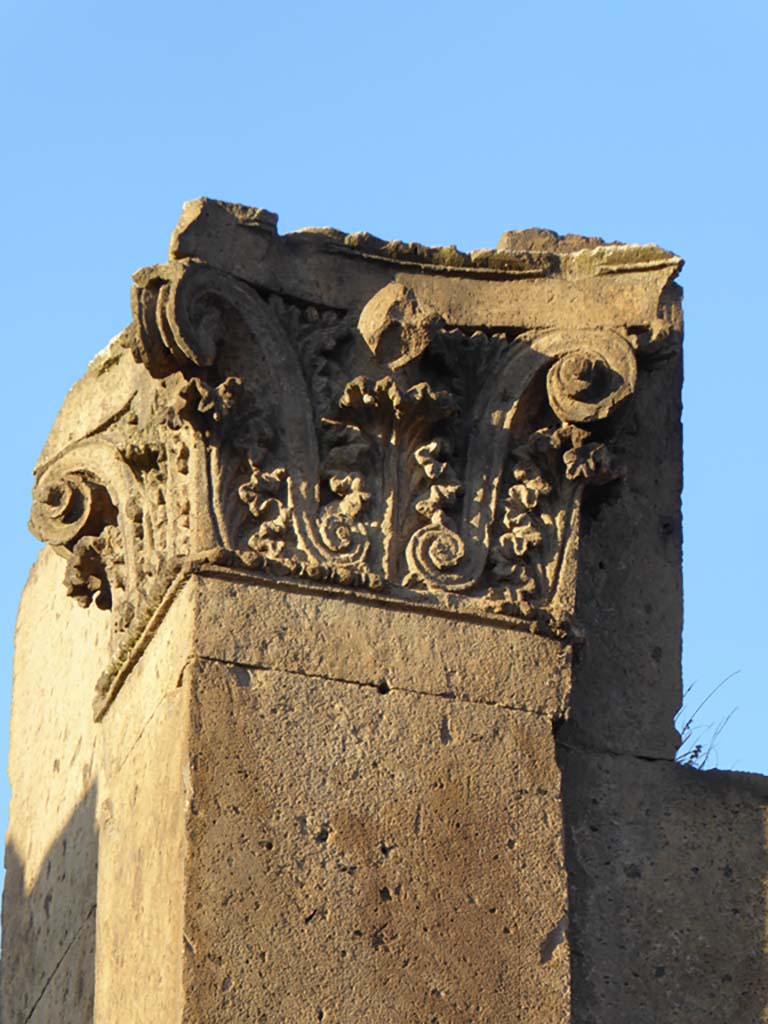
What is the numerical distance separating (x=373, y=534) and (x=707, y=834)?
136 centimetres

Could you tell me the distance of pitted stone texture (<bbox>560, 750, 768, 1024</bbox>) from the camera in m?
8.34

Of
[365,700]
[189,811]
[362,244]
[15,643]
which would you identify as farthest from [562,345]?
[15,643]

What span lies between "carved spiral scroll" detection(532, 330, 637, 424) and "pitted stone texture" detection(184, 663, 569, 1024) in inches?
38.1

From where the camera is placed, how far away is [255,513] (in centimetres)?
835

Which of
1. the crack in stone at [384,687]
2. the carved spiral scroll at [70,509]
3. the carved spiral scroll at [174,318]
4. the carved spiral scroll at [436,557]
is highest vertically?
the carved spiral scroll at [174,318]

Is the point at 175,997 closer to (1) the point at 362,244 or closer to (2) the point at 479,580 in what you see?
(2) the point at 479,580

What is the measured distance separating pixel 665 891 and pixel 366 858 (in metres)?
1.06

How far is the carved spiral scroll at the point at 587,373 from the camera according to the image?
862 centimetres

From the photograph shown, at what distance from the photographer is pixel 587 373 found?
8.64 metres

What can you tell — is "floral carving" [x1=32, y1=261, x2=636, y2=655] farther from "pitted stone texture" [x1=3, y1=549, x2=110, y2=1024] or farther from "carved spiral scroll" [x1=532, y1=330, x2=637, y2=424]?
"pitted stone texture" [x1=3, y1=549, x2=110, y2=1024]

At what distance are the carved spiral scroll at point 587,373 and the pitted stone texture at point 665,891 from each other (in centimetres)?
103

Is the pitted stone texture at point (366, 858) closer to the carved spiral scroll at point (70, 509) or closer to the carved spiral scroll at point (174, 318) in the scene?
the carved spiral scroll at point (174, 318)

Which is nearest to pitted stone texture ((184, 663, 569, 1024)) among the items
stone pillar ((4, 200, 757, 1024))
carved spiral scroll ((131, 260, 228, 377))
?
stone pillar ((4, 200, 757, 1024))

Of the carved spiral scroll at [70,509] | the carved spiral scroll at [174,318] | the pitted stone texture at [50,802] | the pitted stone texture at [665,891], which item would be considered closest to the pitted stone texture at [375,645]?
the pitted stone texture at [665,891]
